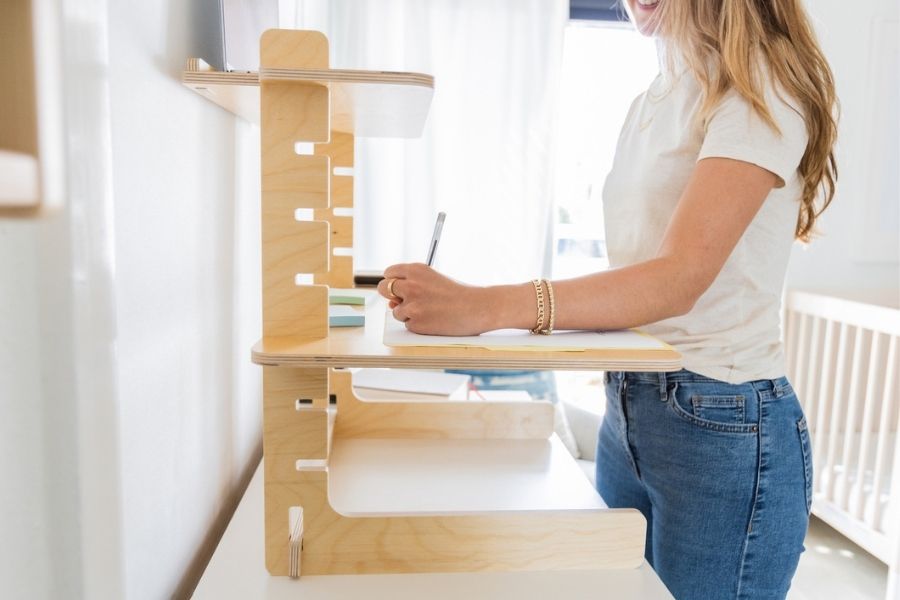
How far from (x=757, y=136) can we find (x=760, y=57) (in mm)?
106

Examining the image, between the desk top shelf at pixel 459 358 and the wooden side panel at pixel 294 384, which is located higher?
the desk top shelf at pixel 459 358

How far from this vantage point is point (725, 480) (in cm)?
81

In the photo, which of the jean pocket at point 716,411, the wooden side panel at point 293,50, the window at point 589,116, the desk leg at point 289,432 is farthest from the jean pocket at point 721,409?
the window at point 589,116

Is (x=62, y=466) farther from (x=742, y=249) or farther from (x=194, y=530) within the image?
(x=742, y=249)

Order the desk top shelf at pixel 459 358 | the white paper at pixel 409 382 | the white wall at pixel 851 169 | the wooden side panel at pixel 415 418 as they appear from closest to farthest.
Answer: the desk top shelf at pixel 459 358 < the wooden side panel at pixel 415 418 < the white paper at pixel 409 382 < the white wall at pixel 851 169

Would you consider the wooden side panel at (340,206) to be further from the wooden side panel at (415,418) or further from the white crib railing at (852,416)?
the white crib railing at (852,416)

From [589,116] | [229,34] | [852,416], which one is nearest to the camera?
[229,34]

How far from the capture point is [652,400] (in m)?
0.85

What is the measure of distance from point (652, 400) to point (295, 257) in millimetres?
463

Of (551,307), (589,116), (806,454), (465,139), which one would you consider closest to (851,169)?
(589,116)

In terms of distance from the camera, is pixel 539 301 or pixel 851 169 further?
pixel 851 169

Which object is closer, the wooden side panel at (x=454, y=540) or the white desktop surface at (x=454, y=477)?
the wooden side panel at (x=454, y=540)

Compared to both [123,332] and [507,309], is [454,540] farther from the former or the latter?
[123,332]

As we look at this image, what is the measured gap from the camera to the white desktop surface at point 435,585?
69 cm
